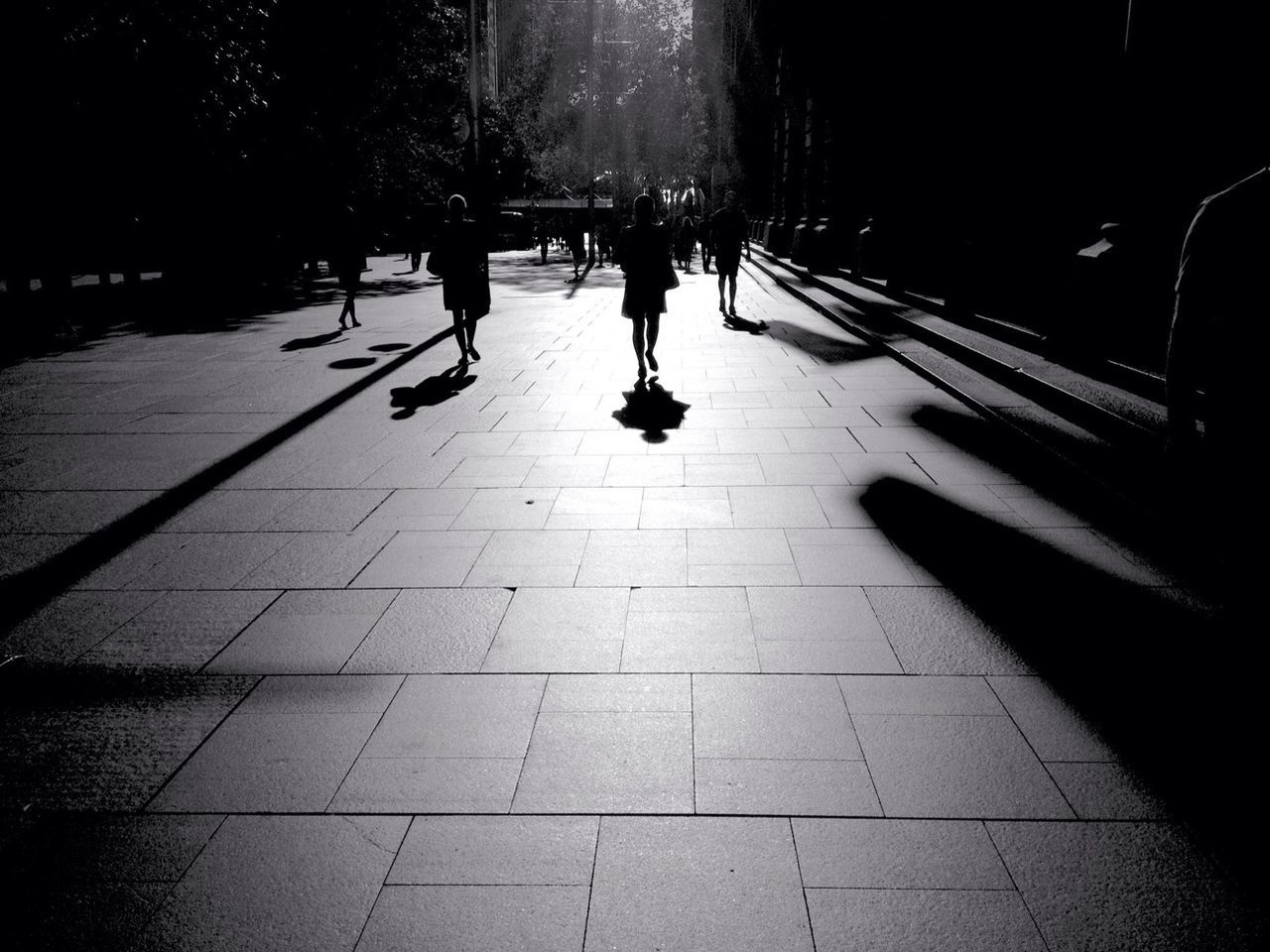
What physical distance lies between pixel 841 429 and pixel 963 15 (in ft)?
37.4

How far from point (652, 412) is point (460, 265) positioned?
3709 mm

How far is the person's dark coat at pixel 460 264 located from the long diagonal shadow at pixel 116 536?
322 cm

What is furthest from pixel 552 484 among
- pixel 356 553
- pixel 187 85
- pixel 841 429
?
pixel 187 85

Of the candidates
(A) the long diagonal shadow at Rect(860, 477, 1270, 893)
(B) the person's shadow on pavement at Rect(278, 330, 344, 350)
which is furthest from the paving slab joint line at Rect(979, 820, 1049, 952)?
(B) the person's shadow on pavement at Rect(278, 330, 344, 350)

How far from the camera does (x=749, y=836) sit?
261 cm

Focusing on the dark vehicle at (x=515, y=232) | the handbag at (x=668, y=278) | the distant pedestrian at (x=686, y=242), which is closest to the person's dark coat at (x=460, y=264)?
the handbag at (x=668, y=278)

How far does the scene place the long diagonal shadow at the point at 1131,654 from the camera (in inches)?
110

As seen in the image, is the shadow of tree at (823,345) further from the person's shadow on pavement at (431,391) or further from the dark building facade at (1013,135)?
the person's shadow on pavement at (431,391)

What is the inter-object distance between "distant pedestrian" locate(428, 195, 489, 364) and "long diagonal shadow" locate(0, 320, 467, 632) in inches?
126

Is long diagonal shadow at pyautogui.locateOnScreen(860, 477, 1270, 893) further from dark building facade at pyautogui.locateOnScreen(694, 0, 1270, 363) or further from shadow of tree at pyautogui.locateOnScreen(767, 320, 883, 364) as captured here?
shadow of tree at pyautogui.locateOnScreen(767, 320, 883, 364)

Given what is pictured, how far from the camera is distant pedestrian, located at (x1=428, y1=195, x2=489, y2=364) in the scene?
430 inches

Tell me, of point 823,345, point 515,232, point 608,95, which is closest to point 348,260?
point 823,345

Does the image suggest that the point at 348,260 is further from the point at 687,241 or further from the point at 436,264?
the point at 687,241

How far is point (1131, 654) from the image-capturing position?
3.69 meters
